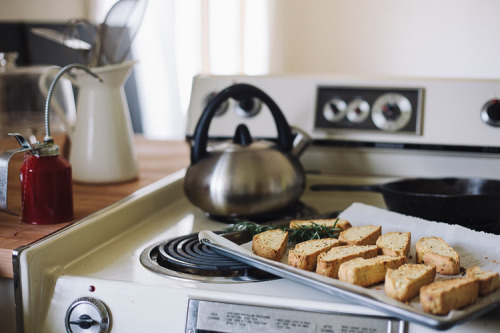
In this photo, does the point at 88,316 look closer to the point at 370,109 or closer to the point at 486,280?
the point at 486,280

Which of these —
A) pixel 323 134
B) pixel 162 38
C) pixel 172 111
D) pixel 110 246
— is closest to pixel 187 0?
pixel 162 38

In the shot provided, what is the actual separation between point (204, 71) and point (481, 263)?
2222mm

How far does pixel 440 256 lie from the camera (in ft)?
2.46

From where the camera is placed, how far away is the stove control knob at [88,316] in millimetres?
754

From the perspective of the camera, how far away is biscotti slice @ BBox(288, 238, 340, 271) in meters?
0.77

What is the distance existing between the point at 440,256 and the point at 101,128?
717 millimetres

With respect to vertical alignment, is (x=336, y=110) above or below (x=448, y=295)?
above

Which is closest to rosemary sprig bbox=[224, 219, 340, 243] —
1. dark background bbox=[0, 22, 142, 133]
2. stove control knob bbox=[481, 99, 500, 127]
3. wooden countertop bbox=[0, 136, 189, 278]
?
wooden countertop bbox=[0, 136, 189, 278]

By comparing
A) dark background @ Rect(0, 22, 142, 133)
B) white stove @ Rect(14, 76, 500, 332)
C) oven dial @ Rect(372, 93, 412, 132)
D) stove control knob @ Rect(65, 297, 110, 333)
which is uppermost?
dark background @ Rect(0, 22, 142, 133)

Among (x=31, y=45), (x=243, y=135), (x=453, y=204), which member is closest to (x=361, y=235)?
(x=453, y=204)

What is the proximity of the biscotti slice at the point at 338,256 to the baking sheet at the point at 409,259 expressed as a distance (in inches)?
1.4

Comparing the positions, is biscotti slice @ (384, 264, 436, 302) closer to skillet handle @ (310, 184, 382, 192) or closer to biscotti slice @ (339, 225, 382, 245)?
biscotti slice @ (339, 225, 382, 245)

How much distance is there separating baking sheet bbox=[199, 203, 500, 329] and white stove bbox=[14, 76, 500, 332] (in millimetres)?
27

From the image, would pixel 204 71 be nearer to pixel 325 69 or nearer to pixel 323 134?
pixel 325 69
